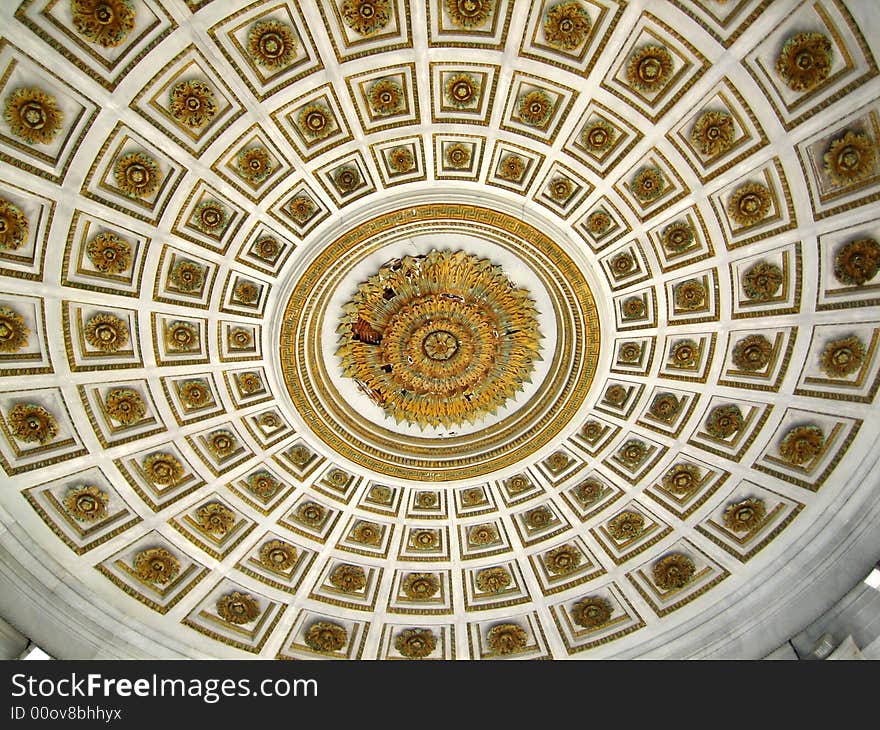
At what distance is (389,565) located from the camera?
1945 cm

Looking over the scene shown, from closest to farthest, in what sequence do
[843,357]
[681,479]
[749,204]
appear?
1. [749,204]
2. [843,357]
3. [681,479]

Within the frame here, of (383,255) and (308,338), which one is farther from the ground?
(383,255)

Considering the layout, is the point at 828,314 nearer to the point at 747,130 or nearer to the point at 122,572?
the point at 747,130

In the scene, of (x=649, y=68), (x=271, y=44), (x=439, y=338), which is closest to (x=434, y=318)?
(x=439, y=338)

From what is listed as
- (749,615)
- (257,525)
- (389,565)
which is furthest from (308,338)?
(749,615)

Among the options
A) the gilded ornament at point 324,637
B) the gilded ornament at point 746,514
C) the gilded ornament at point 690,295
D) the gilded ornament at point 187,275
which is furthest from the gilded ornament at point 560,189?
the gilded ornament at point 324,637

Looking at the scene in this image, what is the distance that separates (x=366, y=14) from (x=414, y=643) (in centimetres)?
1701

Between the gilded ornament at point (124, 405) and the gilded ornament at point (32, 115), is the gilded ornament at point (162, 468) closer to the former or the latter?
the gilded ornament at point (124, 405)

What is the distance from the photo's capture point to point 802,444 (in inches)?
643

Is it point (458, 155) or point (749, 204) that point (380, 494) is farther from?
point (749, 204)

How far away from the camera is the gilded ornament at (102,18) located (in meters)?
12.0

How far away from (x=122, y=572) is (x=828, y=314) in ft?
63.1

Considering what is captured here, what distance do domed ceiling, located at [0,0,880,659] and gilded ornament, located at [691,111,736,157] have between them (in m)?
0.06

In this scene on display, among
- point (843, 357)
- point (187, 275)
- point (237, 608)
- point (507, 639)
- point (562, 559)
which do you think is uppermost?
point (843, 357)
